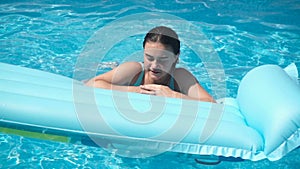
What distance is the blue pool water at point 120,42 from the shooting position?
143 inches

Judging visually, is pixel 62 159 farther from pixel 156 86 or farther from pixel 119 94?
pixel 156 86

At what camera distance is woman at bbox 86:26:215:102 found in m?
3.55

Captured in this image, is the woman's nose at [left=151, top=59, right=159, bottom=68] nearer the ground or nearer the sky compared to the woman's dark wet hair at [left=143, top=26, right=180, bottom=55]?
nearer the ground

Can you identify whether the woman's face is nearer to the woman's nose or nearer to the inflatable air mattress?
the woman's nose

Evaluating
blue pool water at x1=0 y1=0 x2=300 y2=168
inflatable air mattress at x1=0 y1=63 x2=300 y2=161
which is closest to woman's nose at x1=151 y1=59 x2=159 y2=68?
inflatable air mattress at x1=0 y1=63 x2=300 y2=161

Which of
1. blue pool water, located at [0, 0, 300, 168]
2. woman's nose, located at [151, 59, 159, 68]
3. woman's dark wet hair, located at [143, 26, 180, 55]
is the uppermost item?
woman's dark wet hair, located at [143, 26, 180, 55]

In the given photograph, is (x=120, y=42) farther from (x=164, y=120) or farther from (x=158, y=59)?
(x=164, y=120)

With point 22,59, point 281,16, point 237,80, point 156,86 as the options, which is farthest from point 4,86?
point 281,16

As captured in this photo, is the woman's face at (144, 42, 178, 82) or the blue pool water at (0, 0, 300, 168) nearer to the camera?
the woman's face at (144, 42, 178, 82)

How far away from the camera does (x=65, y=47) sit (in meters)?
5.84

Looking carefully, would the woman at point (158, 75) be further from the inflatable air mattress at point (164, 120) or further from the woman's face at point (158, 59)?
the inflatable air mattress at point (164, 120)

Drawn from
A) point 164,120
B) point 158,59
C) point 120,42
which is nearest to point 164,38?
point 158,59

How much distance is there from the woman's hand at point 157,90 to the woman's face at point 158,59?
97 millimetres

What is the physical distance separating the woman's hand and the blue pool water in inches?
22.2
